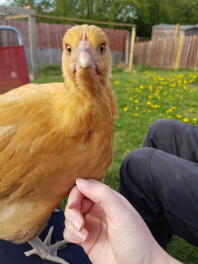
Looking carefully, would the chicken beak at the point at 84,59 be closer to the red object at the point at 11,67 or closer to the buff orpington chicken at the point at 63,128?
the buff orpington chicken at the point at 63,128

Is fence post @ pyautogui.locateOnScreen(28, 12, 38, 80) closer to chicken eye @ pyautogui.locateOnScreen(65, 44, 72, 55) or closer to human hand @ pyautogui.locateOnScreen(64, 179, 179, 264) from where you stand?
chicken eye @ pyautogui.locateOnScreen(65, 44, 72, 55)

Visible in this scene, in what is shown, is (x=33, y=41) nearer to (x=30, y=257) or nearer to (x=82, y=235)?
(x=30, y=257)

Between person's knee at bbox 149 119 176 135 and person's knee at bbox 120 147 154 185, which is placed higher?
person's knee at bbox 149 119 176 135

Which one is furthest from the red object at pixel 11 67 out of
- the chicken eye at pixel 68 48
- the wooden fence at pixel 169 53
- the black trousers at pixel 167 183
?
the wooden fence at pixel 169 53

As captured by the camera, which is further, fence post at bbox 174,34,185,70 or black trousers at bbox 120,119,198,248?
fence post at bbox 174,34,185,70

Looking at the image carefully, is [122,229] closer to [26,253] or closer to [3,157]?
[3,157]

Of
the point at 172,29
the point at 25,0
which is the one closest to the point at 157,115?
the point at 172,29

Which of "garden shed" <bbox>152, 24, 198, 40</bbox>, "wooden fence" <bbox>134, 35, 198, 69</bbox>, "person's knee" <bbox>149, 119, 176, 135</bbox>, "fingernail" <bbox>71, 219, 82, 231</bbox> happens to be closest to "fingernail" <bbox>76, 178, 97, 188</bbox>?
"fingernail" <bbox>71, 219, 82, 231</bbox>
